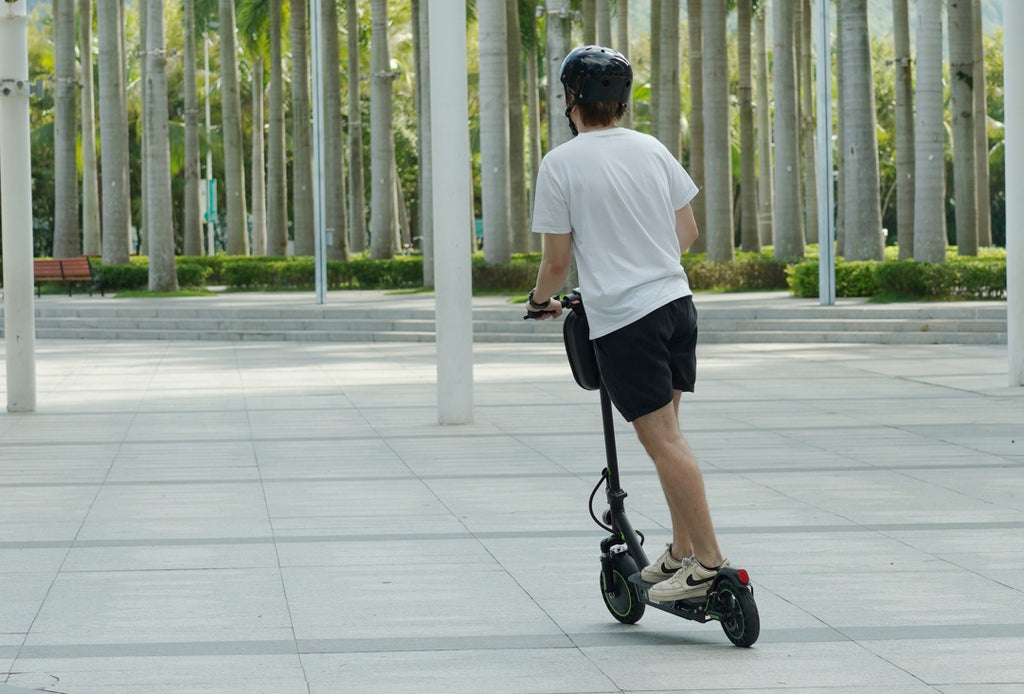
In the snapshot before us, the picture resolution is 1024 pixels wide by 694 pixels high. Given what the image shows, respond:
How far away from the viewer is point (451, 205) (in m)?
11.2

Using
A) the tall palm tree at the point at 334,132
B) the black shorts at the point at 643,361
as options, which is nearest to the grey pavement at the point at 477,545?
the black shorts at the point at 643,361

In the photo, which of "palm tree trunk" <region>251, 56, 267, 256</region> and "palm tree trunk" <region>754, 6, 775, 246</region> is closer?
"palm tree trunk" <region>754, 6, 775, 246</region>

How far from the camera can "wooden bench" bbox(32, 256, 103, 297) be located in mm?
32406

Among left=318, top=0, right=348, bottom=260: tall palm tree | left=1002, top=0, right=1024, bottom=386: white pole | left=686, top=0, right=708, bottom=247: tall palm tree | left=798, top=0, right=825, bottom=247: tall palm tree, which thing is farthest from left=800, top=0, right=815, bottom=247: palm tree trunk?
left=1002, top=0, right=1024, bottom=386: white pole

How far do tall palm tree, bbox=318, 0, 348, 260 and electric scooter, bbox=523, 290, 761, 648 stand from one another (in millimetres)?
29718

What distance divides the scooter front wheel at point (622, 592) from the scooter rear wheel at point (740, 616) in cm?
36

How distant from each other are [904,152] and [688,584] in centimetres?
2655

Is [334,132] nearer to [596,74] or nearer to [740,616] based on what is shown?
[596,74]

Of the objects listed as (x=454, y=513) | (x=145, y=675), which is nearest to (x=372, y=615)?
(x=145, y=675)

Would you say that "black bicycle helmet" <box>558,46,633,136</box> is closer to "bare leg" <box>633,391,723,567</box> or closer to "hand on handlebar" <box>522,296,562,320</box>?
"hand on handlebar" <box>522,296,562,320</box>

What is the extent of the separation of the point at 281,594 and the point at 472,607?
2.39 feet

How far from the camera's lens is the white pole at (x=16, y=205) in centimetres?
1226

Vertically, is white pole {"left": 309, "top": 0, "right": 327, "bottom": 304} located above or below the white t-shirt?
above

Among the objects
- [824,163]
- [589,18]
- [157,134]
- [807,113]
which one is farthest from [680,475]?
[807,113]
